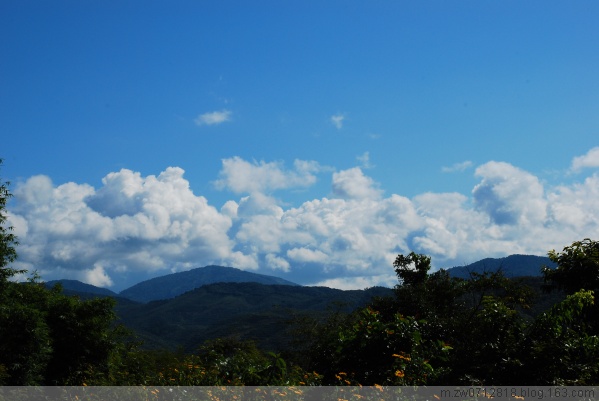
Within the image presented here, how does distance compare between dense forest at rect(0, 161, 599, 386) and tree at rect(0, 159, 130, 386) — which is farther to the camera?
tree at rect(0, 159, 130, 386)

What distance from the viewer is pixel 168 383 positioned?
27.8ft

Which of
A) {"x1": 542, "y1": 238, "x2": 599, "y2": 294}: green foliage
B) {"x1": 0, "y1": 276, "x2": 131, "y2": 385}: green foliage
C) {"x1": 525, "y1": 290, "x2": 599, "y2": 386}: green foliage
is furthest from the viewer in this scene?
{"x1": 0, "y1": 276, "x2": 131, "y2": 385}: green foliage

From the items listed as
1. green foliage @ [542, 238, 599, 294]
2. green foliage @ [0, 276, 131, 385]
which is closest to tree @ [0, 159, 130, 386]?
green foliage @ [0, 276, 131, 385]

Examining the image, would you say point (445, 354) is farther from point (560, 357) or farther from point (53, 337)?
Answer: point (53, 337)

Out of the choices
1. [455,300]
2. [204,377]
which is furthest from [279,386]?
[455,300]

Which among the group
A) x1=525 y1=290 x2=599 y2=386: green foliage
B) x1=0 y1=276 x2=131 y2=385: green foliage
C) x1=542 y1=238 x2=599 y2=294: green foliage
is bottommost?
x1=0 y1=276 x2=131 y2=385: green foliage

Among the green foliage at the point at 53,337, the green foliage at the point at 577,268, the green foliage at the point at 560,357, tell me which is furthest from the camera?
the green foliage at the point at 53,337

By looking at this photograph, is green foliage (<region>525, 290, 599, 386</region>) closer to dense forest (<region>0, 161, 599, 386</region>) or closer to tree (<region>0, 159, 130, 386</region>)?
dense forest (<region>0, 161, 599, 386</region>)

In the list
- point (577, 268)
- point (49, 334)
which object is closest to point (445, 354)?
point (577, 268)

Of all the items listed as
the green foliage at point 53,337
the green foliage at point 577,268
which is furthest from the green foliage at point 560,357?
the green foliage at point 53,337

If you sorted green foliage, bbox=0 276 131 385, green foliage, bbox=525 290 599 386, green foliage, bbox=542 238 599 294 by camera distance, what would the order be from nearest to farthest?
green foliage, bbox=525 290 599 386
green foliage, bbox=542 238 599 294
green foliage, bbox=0 276 131 385

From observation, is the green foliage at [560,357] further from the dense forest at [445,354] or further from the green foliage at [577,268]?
the green foliage at [577,268]

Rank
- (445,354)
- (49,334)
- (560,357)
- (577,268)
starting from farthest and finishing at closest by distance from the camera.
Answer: (49,334) → (577,268) → (445,354) → (560,357)

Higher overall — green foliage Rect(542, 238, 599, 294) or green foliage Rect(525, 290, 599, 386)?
green foliage Rect(542, 238, 599, 294)
